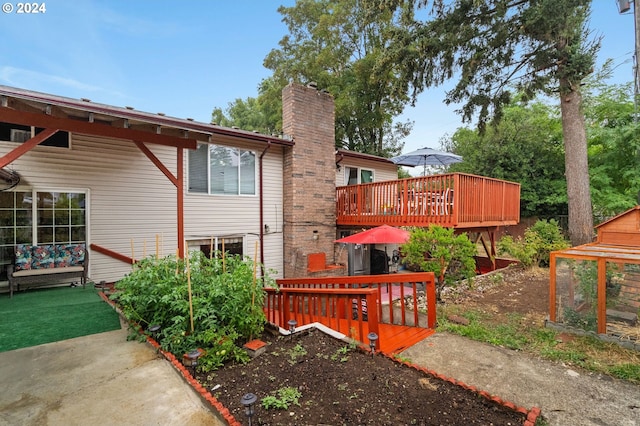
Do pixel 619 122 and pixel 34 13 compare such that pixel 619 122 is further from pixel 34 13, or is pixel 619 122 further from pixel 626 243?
pixel 34 13

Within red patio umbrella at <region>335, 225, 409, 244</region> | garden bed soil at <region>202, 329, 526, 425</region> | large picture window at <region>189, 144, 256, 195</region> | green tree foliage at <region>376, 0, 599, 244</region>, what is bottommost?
garden bed soil at <region>202, 329, 526, 425</region>

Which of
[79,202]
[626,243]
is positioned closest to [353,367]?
[79,202]

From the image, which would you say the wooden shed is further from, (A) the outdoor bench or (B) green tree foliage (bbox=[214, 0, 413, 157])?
(B) green tree foliage (bbox=[214, 0, 413, 157])

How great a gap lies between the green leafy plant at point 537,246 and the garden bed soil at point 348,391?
26.4ft

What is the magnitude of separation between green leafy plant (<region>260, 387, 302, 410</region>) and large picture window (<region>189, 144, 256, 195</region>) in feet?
20.7

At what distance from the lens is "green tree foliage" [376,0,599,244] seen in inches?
340

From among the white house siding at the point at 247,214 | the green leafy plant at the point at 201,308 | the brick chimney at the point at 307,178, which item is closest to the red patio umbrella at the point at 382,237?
the brick chimney at the point at 307,178

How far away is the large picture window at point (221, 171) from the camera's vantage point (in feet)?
25.7

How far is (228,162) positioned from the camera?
8.37 meters

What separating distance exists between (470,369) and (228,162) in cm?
728

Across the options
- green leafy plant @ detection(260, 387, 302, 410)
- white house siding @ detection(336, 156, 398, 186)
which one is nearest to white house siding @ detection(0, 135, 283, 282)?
white house siding @ detection(336, 156, 398, 186)

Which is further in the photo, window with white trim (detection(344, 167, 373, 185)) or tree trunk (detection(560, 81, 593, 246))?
window with white trim (detection(344, 167, 373, 185))

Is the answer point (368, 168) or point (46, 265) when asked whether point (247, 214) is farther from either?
point (368, 168)

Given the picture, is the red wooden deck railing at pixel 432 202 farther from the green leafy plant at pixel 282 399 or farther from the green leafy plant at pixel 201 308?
the green leafy plant at pixel 282 399
